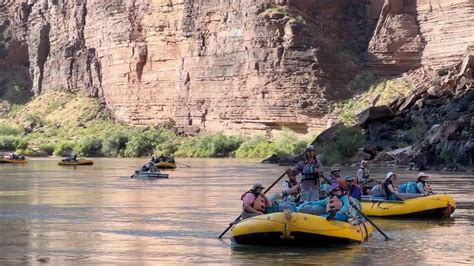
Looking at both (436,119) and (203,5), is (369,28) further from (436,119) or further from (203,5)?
(436,119)

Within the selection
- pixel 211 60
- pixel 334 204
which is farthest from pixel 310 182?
pixel 211 60

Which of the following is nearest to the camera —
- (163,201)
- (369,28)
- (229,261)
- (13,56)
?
(229,261)

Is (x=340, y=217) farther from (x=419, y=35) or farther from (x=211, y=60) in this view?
(x=211, y=60)

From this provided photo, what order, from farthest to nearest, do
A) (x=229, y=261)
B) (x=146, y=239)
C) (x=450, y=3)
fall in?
(x=450, y=3) → (x=146, y=239) → (x=229, y=261)

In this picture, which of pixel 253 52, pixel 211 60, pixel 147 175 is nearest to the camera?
pixel 147 175

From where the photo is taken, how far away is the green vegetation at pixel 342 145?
76.9m

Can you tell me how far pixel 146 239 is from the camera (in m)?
27.0

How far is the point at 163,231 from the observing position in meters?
29.0

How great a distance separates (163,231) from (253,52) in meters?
84.1

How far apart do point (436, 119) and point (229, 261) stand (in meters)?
54.2

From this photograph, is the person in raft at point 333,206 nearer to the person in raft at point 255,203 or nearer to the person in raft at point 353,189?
the person in raft at point 255,203

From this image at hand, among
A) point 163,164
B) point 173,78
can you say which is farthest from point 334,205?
point 173,78

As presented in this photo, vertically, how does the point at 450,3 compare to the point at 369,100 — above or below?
above

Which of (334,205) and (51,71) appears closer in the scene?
(334,205)
